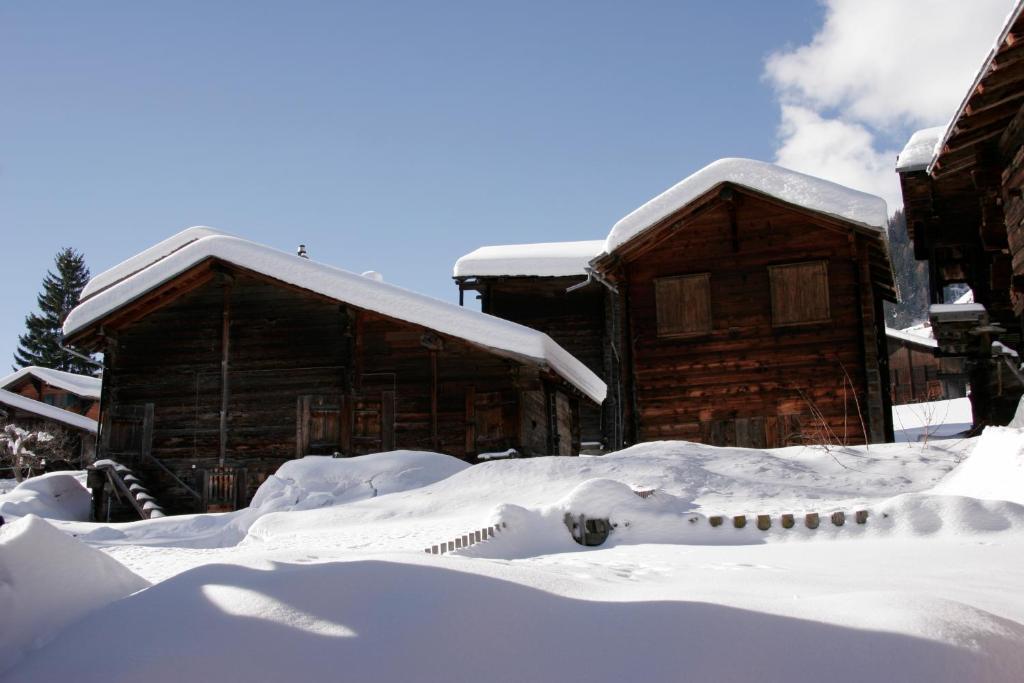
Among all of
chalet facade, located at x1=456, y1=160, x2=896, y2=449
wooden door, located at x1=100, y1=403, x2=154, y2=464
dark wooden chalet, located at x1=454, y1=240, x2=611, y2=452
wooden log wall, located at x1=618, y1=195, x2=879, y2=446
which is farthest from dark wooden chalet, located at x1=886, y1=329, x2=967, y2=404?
wooden door, located at x1=100, y1=403, x2=154, y2=464

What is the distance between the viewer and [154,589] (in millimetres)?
3906

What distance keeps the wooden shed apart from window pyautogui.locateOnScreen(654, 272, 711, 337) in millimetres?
25

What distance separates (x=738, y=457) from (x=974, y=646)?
7.67 m

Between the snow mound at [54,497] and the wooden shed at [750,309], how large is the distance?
35.1 ft

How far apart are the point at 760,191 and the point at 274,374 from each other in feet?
32.2

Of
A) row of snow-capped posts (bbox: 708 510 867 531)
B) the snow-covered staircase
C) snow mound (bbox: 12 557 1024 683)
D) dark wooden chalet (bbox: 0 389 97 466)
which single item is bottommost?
snow mound (bbox: 12 557 1024 683)

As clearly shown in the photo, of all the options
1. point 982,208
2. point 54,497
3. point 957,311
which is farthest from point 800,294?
point 54,497

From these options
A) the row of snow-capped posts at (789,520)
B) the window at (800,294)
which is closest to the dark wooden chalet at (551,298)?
the window at (800,294)

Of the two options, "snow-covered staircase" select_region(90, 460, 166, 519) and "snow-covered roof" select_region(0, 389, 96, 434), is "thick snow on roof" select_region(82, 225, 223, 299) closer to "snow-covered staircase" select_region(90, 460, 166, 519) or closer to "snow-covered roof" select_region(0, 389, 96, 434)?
"snow-covered staircase" select_region(90, 460, 166, 519)

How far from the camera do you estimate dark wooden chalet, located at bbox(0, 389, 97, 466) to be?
1444 inches

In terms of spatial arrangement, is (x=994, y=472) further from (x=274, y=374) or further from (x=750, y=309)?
(x=274, y=374)

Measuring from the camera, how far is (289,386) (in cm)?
1798

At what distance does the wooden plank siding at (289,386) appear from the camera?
1722 cm

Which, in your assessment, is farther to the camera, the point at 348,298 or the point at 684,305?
the point at 684,305
